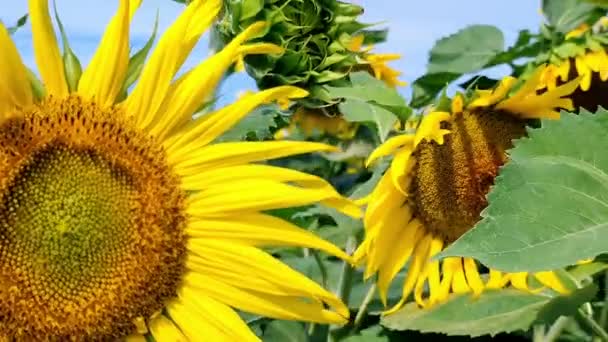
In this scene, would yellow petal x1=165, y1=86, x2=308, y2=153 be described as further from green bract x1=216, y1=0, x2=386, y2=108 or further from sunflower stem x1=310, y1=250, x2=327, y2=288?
sunflower stem x1=310, y1=250, x2=327, y2=288

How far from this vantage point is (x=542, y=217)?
1.06m

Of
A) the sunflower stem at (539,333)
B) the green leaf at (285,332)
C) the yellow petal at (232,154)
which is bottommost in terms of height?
the sunflower stem at (539,333)

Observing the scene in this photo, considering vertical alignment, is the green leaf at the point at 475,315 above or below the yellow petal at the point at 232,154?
below

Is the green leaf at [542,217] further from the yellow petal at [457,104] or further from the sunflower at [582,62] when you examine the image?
the sunflower at [582,62]

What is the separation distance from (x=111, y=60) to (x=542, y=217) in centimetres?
49

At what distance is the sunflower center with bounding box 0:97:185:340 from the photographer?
120 centimetres

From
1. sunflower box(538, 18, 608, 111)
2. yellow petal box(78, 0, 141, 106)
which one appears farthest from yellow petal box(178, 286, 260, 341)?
sunflower box(538, 18, 608, 111)

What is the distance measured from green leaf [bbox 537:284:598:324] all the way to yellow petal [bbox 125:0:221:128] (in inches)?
24.5

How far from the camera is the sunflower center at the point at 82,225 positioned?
3.93 feet

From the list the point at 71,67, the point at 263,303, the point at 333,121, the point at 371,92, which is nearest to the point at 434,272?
the point at 371,92

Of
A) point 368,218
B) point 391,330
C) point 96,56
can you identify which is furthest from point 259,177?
point 391,330

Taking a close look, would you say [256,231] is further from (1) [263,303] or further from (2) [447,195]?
(2) [447,195]

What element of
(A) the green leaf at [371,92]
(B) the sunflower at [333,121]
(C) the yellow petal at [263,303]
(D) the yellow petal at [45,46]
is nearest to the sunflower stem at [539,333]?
(A) the green leaf at [371,92]

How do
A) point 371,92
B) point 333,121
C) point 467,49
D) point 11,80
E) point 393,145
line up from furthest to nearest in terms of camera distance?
point 333,121 < point 467,49 < point 393,145 < point 371,92 < point 11,80
